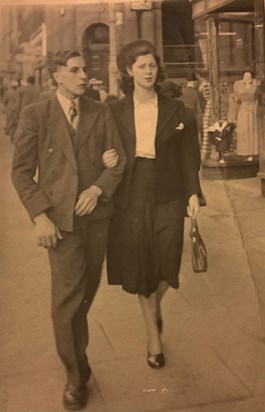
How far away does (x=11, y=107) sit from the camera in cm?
132

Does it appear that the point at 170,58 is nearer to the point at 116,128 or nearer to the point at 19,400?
the point at 116,128

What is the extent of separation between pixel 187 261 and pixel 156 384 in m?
0.32

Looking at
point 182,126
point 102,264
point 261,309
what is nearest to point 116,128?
point 182,126

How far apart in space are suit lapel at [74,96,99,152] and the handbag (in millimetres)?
348

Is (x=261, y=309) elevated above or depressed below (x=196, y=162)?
below

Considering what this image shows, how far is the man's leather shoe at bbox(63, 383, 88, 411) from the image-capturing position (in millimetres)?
1332

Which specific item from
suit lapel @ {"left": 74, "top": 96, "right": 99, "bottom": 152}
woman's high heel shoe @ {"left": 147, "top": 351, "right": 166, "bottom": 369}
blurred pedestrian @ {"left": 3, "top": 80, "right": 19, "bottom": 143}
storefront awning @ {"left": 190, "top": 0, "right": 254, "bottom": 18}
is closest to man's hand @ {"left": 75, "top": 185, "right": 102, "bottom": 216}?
suit lapel @ {"left": 74, "top": 96, "right": 99, "bottom": 152}

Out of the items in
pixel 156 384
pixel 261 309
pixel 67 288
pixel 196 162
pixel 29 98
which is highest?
pixel 29 98

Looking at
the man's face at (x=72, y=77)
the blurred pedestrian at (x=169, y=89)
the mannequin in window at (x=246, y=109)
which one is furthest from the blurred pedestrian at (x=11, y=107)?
the mannequin in window at (x=246, y=109)

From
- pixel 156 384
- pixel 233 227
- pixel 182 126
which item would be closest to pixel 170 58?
pixel 182 126

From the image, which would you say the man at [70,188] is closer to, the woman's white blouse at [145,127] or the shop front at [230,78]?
the woman's white blouse at [145,127]

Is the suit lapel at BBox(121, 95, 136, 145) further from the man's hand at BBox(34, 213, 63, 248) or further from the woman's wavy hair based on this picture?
the man's hand at BBox(34, 213, 63, 248)

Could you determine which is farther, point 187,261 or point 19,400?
point 187,261

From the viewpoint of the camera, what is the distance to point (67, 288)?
1.37 metres
